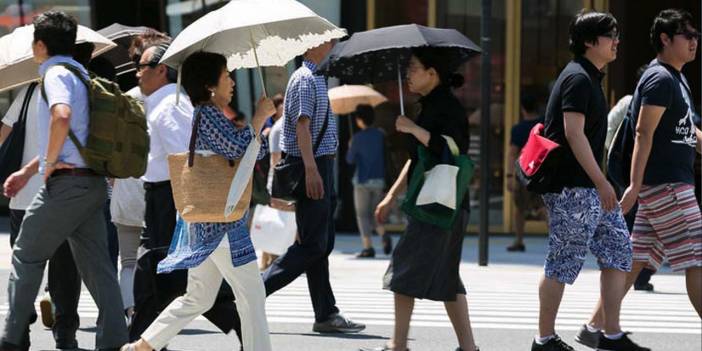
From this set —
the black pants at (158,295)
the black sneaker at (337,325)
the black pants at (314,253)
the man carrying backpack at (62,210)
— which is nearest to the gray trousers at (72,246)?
the man carrying backpack at (62,210)

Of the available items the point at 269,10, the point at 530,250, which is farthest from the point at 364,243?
the point at 269,10

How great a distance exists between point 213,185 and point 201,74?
57 cm

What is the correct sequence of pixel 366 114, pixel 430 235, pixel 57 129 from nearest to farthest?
1. pixel 57 129
2. pixel 430 235
3. pixel 366 114

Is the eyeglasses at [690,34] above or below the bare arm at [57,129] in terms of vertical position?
above

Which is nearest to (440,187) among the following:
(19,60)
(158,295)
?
(158,295)

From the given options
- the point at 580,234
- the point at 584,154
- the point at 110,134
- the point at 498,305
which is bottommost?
the point at 498,305

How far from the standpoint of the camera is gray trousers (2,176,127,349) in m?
6.96

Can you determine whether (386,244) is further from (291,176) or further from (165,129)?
(165,129)

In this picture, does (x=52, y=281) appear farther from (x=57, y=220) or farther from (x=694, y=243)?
(x=694, y=243)

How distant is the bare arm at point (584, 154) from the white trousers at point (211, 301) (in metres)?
1.80

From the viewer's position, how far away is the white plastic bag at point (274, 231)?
1208 centimetres

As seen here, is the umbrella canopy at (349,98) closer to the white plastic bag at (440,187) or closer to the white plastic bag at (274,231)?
the white plastic bag at (274,231)

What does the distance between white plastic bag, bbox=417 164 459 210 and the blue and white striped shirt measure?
1820 millimetres

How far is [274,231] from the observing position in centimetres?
1212
